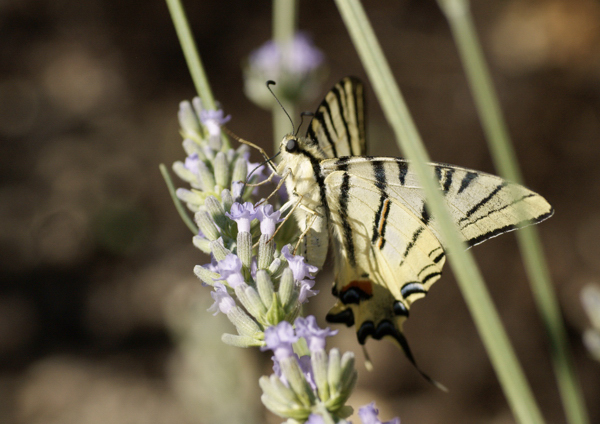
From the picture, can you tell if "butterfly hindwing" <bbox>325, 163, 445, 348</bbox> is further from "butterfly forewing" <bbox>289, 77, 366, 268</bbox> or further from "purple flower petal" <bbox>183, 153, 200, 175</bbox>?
"purple flower petal" <bbox>183, 153, 200, 175</bbox>

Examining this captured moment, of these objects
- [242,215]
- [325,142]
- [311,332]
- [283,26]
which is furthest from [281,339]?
[283,26]

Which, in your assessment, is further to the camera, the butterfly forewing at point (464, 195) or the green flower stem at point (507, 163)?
the butterfly forewing at point (464, 195)

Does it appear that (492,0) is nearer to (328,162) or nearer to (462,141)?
(462,141)

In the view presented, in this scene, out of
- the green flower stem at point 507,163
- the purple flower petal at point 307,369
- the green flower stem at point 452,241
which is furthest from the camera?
the purple flower petal at point 307,369

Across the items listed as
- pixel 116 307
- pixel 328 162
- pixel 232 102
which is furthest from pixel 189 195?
pixel 232 102

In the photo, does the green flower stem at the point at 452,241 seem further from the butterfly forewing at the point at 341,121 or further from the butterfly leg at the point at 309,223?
the butterfly forewing at the point at 341,121

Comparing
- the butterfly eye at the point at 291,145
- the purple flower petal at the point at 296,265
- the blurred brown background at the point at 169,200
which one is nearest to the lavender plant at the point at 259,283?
the purple flower petal at the point at 296,265
